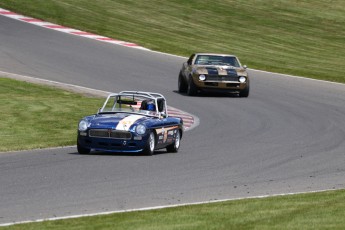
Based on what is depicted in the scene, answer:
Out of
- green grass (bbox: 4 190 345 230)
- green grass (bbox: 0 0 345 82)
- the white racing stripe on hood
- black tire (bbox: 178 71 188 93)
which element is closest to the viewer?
green grass (bbox: 4 190 345 230)

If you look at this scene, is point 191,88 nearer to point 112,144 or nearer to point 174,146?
point 174,146

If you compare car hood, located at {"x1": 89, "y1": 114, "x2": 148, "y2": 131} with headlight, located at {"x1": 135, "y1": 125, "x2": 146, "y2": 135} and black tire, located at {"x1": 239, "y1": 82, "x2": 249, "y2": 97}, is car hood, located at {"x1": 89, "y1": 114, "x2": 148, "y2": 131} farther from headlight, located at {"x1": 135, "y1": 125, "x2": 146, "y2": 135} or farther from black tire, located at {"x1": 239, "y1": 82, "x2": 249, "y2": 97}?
black tire, located at {"x1": 239, "y1": 82, "x2": 249, "y2": 97}

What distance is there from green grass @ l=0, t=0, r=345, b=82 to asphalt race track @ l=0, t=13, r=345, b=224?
10.7 ft

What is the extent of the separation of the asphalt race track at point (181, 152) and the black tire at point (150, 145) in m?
0.15

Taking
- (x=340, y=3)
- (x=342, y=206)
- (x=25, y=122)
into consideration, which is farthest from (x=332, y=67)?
(x=342, y=206)

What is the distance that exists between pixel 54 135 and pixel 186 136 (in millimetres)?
2840

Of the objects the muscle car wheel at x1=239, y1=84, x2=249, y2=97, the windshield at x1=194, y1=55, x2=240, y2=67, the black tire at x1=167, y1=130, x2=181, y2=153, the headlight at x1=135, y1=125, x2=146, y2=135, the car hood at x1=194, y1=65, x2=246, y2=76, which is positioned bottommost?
the muscle car wheel at x1=239, y1=84, x2=249, y2=97

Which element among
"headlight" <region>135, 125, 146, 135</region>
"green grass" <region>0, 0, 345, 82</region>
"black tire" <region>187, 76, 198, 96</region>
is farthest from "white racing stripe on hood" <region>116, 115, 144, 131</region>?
"green grass" <region>0, 0, 345, 82</region>

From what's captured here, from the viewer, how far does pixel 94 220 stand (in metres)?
10.2

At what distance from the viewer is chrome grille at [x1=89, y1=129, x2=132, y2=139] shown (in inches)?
672

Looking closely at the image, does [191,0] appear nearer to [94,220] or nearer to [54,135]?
[54,135]

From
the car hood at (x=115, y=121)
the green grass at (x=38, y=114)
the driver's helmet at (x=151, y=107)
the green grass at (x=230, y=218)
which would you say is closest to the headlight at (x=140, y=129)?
the car hood at (x=115, y=121)

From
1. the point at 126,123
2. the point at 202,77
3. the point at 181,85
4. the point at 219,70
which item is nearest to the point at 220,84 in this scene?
the point at 219,70

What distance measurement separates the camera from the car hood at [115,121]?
1713 centimetres
